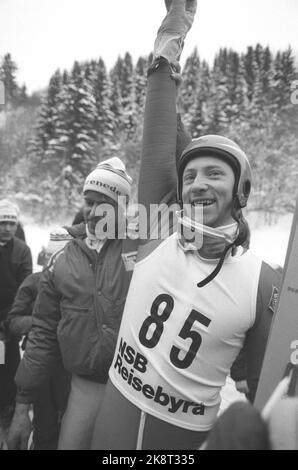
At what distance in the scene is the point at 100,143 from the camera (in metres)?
20.6

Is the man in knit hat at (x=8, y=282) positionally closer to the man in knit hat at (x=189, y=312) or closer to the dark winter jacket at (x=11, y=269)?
the dark winter jacket at (x=11, y=269)

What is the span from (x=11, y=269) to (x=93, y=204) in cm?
156

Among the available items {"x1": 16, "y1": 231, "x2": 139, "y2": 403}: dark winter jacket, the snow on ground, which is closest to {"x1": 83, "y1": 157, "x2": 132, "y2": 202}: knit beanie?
{"x1": 16, "y1": 231, "x2": 139, "y2": 403}: dark winter jacket

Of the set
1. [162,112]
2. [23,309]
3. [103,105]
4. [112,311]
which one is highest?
[103,105]

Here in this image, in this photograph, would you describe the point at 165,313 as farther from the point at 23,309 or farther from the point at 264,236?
the point at 264,236

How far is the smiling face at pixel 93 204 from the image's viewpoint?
1.56 metres

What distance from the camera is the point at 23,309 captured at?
2.29 metres

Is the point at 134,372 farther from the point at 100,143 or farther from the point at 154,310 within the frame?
the point at 100,143

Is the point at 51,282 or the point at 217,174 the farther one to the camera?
the point at 51,282

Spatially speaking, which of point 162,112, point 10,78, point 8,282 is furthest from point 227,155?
point 10,78

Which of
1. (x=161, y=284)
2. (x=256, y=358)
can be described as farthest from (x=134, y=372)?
(x=256, y=358)

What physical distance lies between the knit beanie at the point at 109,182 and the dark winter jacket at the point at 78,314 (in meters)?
0.26
